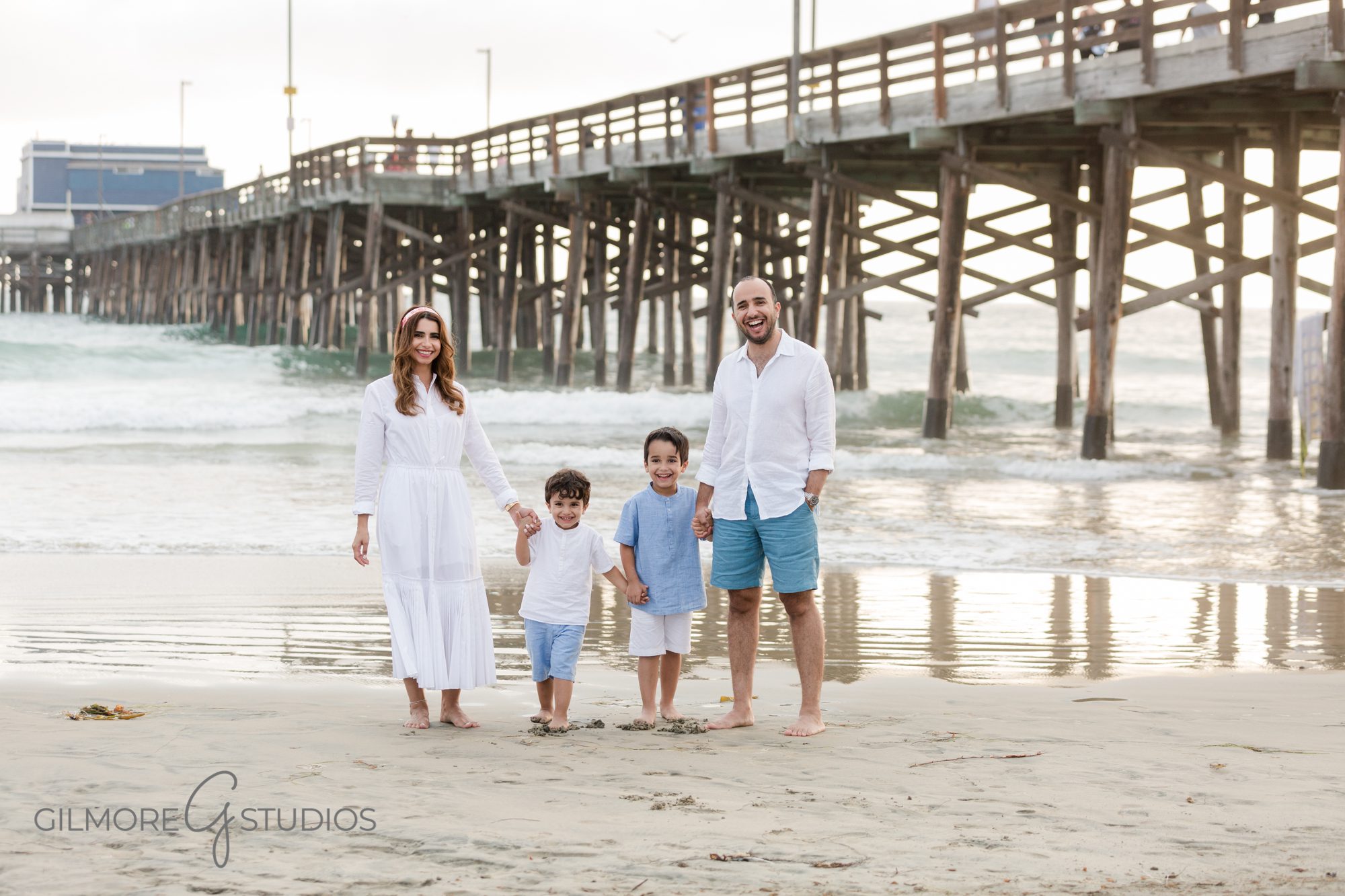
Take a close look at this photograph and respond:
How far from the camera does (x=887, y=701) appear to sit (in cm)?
477

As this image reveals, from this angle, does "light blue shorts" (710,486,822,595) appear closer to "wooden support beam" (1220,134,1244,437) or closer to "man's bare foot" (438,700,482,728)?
"man's bare foot" (438,700,482,728)

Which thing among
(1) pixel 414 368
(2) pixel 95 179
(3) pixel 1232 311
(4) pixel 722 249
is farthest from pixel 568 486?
(2) pixel 95 179

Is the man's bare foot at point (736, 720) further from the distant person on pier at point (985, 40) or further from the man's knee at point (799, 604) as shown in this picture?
the distant person on pier at point (985, 40)

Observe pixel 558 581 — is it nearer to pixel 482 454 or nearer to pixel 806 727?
pixel 482 454

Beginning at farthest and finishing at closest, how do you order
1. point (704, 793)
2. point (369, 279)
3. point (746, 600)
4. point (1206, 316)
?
1. point (369, 279)
2. point (1206, 316)
3. point (746, 600)
4. point (704, 793)

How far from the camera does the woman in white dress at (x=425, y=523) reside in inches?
168

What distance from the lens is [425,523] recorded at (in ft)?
14.0

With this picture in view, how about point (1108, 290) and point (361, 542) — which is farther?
point (1108, 290)

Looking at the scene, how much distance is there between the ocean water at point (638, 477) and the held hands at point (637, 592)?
3.96 meters

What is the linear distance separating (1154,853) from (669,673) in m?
1.64

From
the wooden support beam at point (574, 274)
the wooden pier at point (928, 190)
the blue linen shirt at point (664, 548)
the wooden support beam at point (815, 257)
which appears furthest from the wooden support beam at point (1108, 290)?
the wooden support beam at point (574, 274)

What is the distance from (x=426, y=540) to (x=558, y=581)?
0.37m

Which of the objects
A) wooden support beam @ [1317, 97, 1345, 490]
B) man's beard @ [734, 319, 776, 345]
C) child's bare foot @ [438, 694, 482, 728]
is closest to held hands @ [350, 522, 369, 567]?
child's bare foot @ [438, 694, 482, 728]

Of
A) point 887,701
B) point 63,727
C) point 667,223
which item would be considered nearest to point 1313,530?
point 887,701
